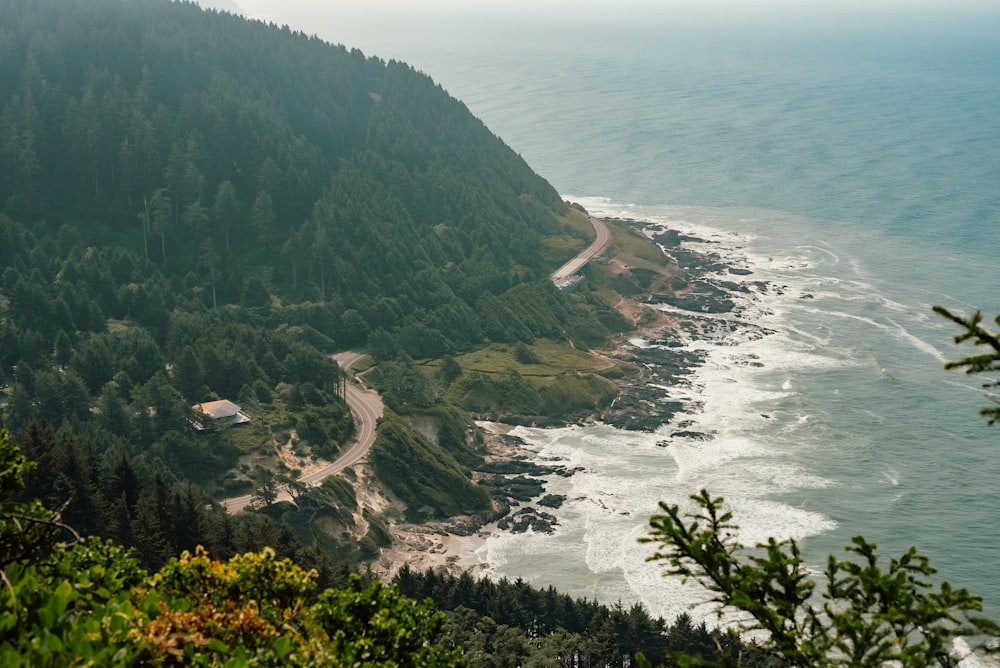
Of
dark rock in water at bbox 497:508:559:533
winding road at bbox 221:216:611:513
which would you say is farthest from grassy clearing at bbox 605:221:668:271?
dark rock in water at bbox 497:508:559:533

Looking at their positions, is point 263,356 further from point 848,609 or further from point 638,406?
point 848,609

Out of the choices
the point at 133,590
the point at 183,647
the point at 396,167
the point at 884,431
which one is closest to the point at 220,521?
the point at 133,590

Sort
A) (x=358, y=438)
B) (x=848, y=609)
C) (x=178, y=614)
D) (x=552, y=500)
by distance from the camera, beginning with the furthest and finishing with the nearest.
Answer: (x=358, y=438)
(x=552, y=500)
(x=178, y=614)
(x=848, y=609)

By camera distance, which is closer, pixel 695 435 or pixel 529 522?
pixel 529 522

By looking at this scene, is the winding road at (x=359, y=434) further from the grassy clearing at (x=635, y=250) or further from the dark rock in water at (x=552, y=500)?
the grassy clearing at (x=635, y=250)

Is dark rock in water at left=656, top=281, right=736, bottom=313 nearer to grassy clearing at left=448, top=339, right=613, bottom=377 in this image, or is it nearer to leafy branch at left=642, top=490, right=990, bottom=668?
grassy clearing at left=448, top=339, right=613, bottom=377

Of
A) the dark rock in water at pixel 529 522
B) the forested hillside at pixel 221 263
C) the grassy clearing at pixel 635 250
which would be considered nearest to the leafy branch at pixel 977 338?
the forested hillside at pixel 221 263

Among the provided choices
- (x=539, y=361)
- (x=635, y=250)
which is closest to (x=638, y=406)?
(x=539, y=361)

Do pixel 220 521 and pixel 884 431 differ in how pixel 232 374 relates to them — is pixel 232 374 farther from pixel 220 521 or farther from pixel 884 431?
pixel 884 431
